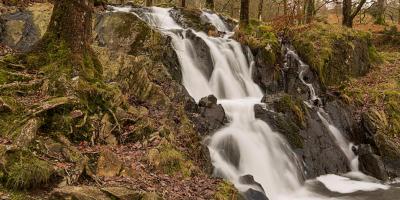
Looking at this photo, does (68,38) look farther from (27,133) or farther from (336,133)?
(336,133)

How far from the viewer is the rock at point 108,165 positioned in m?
6.29

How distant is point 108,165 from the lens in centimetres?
644

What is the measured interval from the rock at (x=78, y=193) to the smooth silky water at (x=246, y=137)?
3386 millimetres

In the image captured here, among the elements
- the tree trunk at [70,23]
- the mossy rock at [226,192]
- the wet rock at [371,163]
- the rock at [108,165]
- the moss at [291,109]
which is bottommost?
the wet rock at [371,163]

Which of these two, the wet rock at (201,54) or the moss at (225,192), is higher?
the wet rock at (201,54)

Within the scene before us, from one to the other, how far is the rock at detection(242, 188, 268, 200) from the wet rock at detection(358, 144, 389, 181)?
5.35m

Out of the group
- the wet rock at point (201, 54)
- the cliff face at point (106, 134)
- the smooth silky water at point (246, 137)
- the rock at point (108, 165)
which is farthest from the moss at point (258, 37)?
the rock at point (108, 165)

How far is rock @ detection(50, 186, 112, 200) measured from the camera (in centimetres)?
498

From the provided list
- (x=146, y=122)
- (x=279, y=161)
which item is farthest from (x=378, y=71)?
(x=146, y=122)

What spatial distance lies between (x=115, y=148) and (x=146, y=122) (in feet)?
3.59

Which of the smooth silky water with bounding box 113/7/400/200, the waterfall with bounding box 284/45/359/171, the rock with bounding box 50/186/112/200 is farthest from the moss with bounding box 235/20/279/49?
the rock with bounding box 50/186/112/200

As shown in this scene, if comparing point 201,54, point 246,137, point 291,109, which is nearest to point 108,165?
point 246,137

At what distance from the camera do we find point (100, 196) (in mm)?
5371

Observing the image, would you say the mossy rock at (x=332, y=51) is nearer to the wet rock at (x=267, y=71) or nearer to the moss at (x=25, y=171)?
the wet rock at (x=267, y=71)
